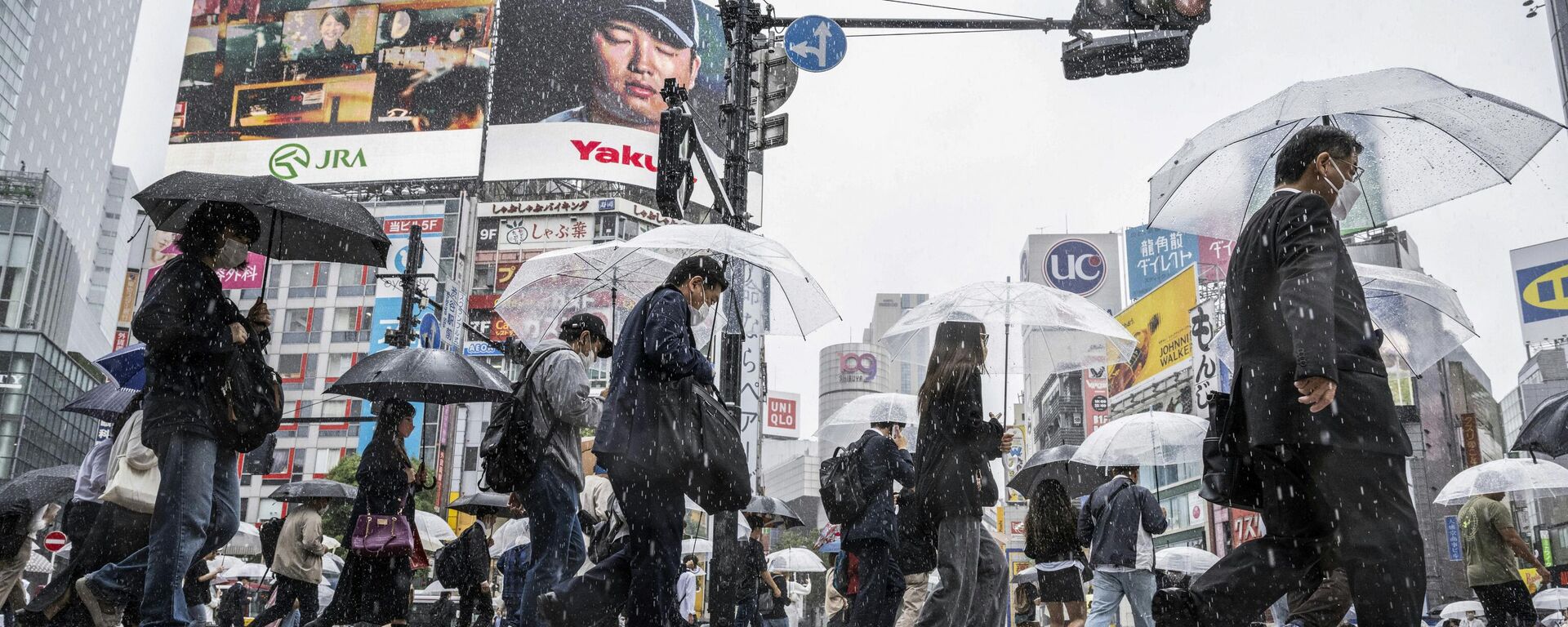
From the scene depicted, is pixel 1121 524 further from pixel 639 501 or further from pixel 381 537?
Result: pixel 381 537

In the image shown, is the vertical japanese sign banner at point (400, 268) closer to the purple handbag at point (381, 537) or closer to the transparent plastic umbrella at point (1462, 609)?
the transparent plastic umbrella at point (1462, 609)

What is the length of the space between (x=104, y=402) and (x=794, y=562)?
17214 millimetres

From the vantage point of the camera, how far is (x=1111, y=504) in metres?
7.04

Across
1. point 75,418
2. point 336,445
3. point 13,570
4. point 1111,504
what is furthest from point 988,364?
point 75,418

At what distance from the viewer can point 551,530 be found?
4.74 meters

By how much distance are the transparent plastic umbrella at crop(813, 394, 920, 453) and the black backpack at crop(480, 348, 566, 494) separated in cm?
315

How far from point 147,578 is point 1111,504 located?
5458 millimetres

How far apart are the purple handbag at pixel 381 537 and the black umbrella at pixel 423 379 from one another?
126cm

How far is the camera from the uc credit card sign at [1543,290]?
18.2m

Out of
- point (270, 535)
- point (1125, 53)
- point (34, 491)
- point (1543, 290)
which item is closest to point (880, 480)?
point (1125, 53)

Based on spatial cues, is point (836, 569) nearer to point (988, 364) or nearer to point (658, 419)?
point (988, 364)

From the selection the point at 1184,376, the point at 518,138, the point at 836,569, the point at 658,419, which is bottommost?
the point at 836,569

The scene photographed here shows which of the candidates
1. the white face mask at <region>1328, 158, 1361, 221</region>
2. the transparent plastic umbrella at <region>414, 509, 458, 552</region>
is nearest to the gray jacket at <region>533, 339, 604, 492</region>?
the white face mask at <region>1328, 158, 1361, 221</region>

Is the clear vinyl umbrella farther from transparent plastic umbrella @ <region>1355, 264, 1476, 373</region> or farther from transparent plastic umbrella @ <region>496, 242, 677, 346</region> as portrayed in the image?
transparent plastic umbrella @ <region>496, 242, 677, 346</region>
